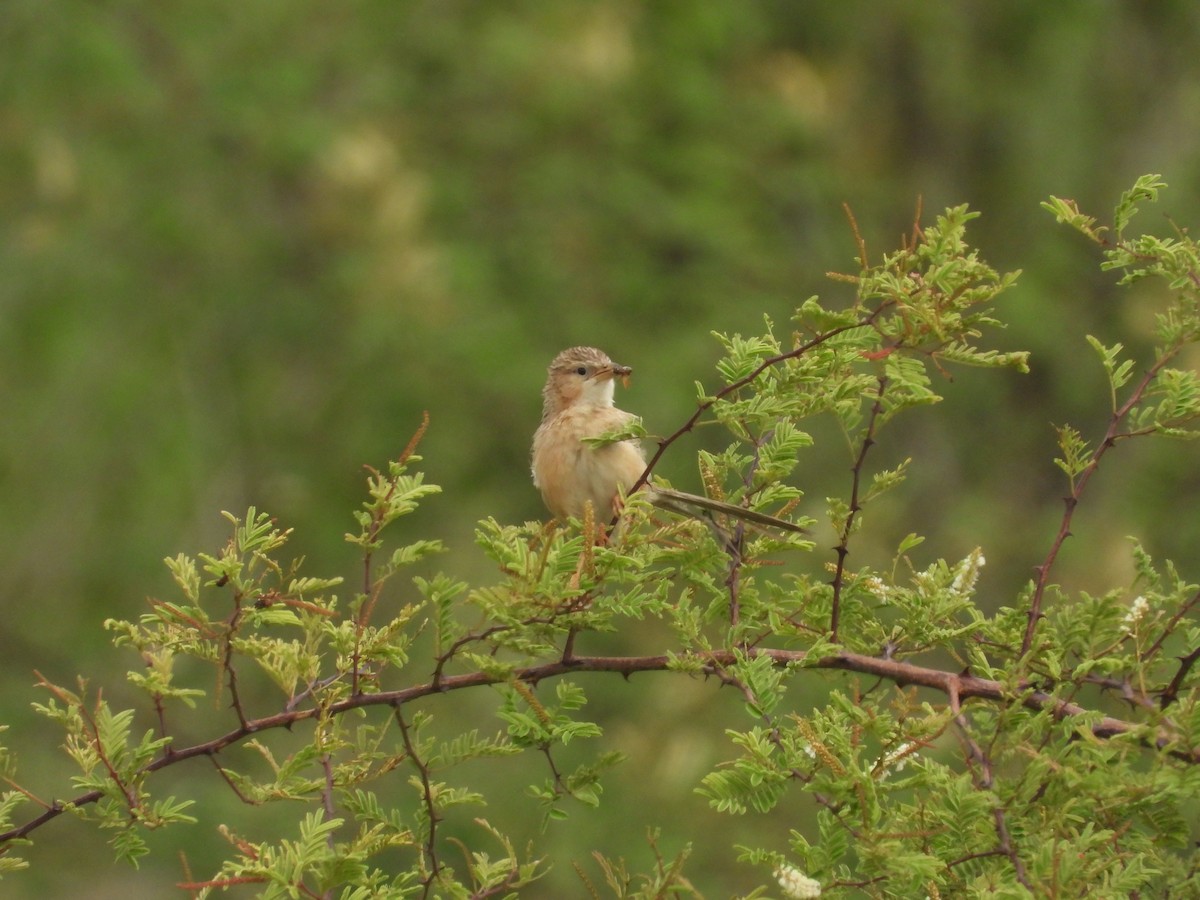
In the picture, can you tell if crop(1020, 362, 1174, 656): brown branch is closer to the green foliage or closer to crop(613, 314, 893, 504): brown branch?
the green foliage

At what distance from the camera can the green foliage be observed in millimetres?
2709

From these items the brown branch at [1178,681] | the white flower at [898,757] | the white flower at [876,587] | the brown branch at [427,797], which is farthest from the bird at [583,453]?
the brown branch at [1178,681]

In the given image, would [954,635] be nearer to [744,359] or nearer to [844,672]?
[844,672]

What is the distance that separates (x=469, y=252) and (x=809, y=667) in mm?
9745

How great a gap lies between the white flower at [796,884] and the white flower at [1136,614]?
0.83 metres

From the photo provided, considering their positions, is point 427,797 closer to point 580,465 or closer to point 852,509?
point 852,509

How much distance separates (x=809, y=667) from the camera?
3.12m

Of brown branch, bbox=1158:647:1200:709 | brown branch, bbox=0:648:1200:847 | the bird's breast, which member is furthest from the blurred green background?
brown branch, bbox=1158:647:1200:709

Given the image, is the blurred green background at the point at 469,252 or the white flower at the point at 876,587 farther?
the blurred green background at the point at 469,252

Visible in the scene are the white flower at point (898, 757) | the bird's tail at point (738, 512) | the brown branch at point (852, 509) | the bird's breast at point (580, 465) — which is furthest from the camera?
the bird's breast at point (580, 465)

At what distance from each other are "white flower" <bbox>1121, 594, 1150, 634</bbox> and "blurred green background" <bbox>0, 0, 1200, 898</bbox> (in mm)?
7799

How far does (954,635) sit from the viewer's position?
3.18 m

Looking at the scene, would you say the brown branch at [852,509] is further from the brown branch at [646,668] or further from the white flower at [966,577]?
the white flower at [966,577]

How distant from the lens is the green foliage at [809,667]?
2709 mm
